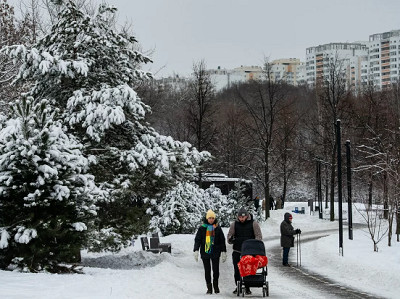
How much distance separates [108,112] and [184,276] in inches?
222

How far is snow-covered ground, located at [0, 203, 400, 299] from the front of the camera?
485 inches

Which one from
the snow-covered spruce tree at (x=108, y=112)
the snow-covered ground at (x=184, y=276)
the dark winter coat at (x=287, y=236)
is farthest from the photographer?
the dark winter coat at (x=287, y=236)

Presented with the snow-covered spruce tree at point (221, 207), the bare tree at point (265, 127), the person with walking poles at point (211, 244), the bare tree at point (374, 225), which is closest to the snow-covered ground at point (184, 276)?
the bare tree at point (374, 225)

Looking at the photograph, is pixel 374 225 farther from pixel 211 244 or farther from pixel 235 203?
pixel 211 244

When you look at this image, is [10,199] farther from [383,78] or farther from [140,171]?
[383,78]

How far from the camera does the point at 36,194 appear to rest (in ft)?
49.4

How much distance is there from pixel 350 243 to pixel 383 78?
156177 mm

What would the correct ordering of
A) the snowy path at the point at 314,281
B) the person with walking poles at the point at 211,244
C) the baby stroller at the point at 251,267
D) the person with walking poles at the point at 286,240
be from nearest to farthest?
1. the baby stroller at the point at 251,267
2. the person with walking poles at the point at 211,244
3. the snowy path at the point at 314,281
4. the person with walking poles at the point at 286,240

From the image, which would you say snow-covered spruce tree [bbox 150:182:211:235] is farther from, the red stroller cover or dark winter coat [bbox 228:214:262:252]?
the red stroller cover

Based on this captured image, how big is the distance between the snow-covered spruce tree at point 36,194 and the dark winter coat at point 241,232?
3.90 metres

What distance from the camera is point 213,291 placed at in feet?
45.8

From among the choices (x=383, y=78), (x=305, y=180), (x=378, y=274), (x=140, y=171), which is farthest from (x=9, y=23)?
(x=383, y=78)

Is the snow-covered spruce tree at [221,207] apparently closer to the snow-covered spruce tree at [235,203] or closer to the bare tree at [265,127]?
the snow-covered spruce tree at [235,203]

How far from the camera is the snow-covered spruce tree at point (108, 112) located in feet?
65.1
